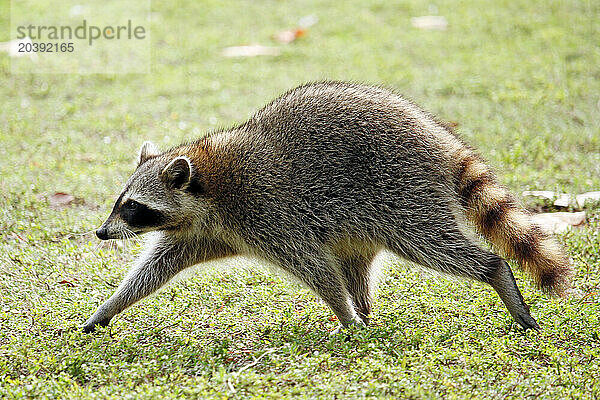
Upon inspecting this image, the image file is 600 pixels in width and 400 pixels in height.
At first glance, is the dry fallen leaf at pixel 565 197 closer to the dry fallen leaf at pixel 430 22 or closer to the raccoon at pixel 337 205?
the raccoon at pixel 337 205

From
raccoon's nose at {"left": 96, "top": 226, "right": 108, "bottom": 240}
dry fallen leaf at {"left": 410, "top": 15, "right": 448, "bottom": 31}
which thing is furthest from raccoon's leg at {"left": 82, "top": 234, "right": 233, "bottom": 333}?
dry fallen leaf at {"left": 410, "top": 15, "right": 448, "bottom": 31}

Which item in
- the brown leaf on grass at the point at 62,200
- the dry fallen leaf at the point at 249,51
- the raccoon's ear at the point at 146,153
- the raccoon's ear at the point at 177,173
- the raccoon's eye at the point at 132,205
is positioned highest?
the raccoon's ear at the point at 177,173

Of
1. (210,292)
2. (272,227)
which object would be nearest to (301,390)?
(272,227)

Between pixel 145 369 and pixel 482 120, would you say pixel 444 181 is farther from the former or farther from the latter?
pixel 482 120

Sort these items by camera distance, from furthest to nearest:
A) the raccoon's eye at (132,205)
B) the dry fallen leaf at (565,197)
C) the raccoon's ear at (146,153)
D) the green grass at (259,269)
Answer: the dry fallen leaf at (565,197) < the raccoon's ear at (146,153) < the raccoon's eye at (132,205) < the green grass at (259,269)

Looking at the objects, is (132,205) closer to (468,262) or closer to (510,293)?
(468,262)

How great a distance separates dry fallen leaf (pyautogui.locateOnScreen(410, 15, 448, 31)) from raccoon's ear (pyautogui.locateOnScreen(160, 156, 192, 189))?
272 inches

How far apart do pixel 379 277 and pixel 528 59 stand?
18.1 feet

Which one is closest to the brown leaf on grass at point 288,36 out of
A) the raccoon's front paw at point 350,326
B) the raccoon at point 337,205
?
the raccoon at point 337,205

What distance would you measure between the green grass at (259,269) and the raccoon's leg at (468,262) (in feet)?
0.49

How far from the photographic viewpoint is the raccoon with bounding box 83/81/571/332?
4.52 metres

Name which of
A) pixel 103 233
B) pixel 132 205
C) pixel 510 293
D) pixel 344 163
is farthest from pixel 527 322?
pixel 103 233

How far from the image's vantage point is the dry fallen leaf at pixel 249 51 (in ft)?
32.7

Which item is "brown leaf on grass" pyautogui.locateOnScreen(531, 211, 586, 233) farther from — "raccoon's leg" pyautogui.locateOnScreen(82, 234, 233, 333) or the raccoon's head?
the raccoon's head
